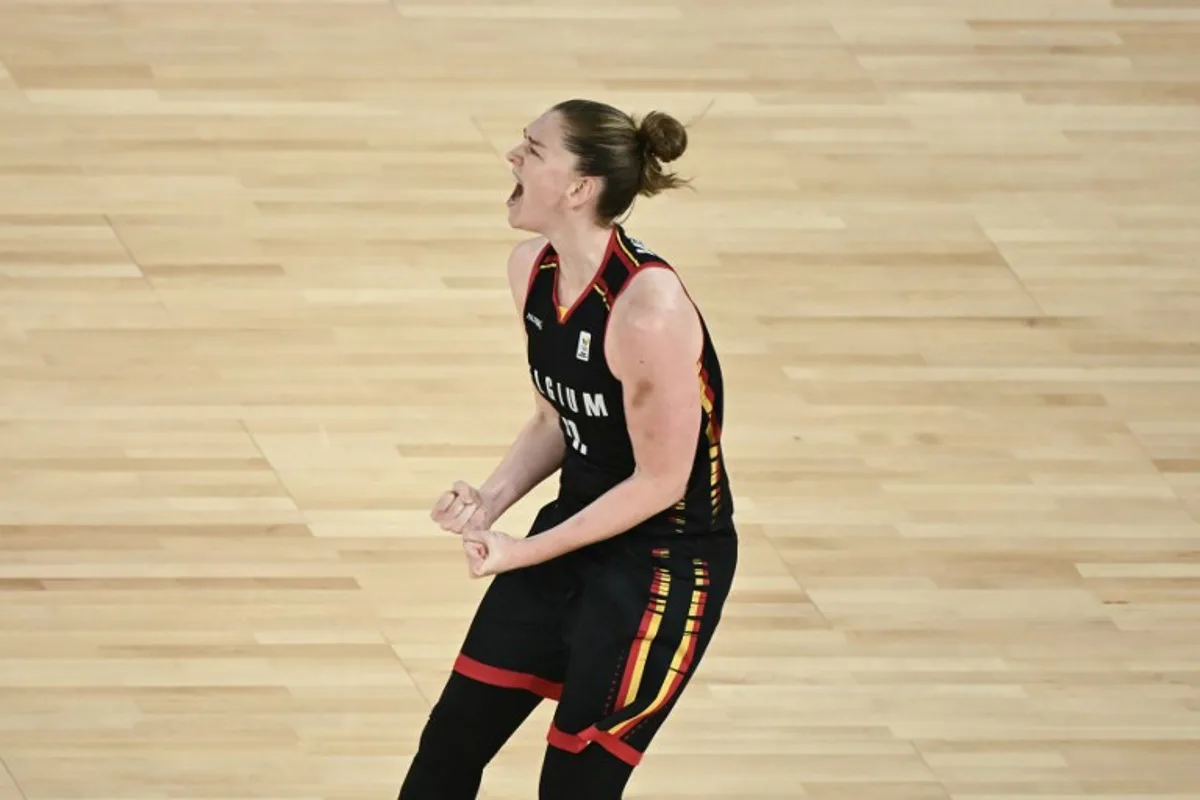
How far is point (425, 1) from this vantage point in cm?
534

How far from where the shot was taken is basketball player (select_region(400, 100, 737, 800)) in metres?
2.86

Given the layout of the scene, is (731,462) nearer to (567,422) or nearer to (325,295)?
(325,295)

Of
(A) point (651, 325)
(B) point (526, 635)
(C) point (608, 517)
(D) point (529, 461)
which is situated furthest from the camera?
(D) point (529, 461)

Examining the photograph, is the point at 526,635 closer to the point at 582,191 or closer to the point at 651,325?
the point at 651,325

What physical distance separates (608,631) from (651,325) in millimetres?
422

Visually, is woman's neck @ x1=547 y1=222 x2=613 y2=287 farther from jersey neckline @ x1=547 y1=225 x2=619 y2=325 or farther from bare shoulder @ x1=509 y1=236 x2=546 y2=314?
bare shoulder @ x1=509 y1=236 x2=546 y2=314

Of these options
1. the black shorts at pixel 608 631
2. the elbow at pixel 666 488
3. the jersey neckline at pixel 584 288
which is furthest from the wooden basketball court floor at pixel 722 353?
the jersey neckline at pixel 584 288

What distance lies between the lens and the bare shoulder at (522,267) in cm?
303

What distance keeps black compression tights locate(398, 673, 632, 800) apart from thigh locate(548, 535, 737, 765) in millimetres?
61

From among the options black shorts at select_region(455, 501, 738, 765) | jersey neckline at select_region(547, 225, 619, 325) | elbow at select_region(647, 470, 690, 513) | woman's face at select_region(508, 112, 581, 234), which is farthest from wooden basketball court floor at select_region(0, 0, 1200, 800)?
woman's face at select_region(508, 112, 581, 234)

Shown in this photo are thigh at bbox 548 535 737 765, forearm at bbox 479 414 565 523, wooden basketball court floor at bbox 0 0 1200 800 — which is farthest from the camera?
wooden basketball court floor at bbox 0 0 1200 800

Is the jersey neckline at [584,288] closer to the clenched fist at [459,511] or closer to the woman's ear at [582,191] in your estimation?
the woman's ear at [582,191]

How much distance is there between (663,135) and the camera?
286 cm

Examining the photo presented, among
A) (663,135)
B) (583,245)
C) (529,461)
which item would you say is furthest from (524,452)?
(663,135)
